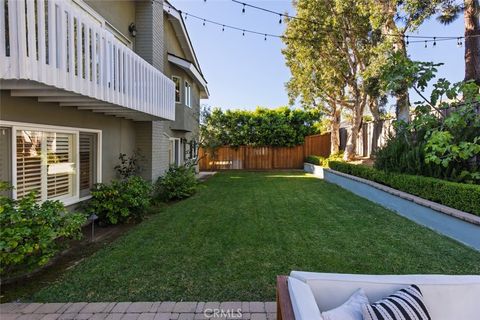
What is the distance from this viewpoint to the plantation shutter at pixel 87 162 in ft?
19.3

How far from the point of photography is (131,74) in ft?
18.5

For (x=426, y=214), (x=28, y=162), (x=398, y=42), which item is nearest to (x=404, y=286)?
(x=426, y=214)

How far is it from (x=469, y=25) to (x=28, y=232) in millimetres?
12685

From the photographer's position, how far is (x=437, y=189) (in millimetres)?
5527

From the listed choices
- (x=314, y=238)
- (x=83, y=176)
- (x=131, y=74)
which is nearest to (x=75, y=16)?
(x=131, y=74)

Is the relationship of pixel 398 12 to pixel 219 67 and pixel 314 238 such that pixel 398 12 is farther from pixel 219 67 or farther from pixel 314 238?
pixel 219 67

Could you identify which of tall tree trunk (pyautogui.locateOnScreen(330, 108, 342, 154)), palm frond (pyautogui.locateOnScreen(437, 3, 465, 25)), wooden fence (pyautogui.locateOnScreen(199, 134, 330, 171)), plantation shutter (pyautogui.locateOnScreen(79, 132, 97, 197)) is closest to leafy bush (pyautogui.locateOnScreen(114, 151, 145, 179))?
plantation shutter (pyautogui.locateOnScreen(79, 132, 97, 197))

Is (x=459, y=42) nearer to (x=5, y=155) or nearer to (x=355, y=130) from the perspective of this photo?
(x=355, y=130)

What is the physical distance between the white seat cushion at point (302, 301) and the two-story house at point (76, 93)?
3393mm

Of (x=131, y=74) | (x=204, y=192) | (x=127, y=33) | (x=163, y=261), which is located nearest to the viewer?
(x=163, y=261)

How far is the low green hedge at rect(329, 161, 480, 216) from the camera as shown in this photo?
185 inches

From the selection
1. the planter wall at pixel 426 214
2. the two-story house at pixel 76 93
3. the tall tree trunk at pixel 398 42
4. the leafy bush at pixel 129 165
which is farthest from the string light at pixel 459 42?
the leafy bush at pixel 129 165

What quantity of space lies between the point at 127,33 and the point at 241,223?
582 centimetres

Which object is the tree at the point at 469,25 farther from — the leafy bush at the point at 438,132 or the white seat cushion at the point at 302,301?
the white seat cushion at the point at 302,301
